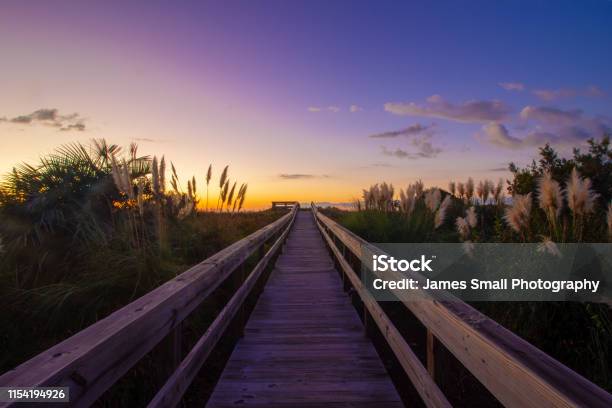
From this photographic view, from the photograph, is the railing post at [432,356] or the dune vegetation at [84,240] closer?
the railing post at [432,356]

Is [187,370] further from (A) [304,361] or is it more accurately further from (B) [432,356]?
(A) [304,361]

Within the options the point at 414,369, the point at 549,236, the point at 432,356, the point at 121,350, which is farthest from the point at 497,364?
the point at 549,236

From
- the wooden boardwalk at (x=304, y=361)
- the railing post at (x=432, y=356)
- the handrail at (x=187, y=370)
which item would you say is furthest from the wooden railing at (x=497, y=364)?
the handrail at (x=187, y=370)

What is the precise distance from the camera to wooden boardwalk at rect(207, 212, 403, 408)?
2816 millimetres

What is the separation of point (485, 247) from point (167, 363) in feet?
13.4

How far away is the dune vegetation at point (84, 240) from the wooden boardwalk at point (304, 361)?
1.28 m

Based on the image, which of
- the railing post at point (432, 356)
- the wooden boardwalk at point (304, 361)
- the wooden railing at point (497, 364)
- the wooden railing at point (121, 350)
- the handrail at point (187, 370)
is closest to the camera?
the wooden railing at point (497, 364)

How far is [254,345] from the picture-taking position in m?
3.89

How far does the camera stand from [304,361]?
137 inches

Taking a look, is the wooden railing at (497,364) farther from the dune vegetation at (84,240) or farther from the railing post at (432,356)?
the dune vegetation at (84,240)

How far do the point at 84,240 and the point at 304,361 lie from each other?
153 inches

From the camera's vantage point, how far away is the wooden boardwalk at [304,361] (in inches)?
111

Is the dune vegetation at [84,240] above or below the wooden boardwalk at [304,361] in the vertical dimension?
above

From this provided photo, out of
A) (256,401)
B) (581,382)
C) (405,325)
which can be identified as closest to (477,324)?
(581,382)
